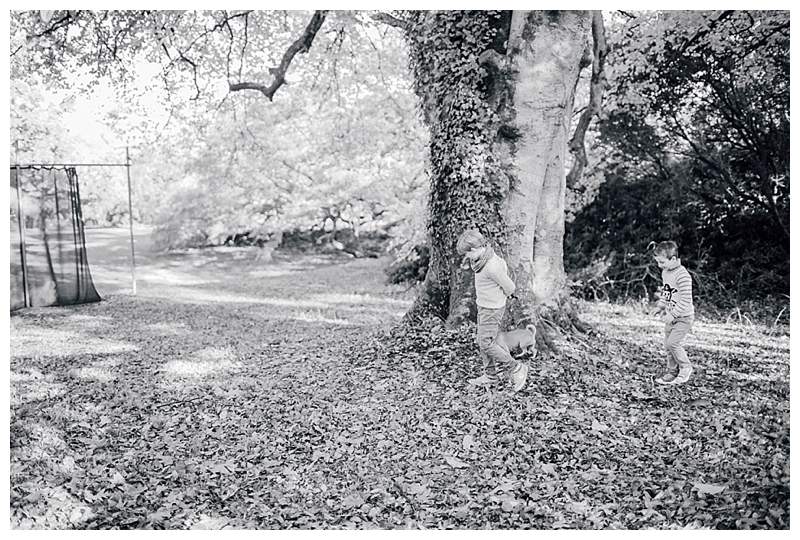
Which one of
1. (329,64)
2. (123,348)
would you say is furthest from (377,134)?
(123,348)

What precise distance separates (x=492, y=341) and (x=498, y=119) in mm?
1496

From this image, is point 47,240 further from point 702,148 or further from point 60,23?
point 702,148

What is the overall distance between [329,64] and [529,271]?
15.8 feet

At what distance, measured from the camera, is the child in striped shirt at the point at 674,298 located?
3.45 meters

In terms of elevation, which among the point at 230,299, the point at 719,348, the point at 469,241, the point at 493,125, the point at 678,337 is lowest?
the point at 230,299

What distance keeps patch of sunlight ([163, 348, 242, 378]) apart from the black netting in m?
3.41

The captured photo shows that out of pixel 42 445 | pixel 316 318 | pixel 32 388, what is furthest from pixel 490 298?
pixel 316 318

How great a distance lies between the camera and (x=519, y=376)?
12.6ft

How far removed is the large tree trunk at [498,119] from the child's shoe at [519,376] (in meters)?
0.59

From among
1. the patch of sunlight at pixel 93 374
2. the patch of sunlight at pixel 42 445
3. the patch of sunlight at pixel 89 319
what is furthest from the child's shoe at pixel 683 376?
the patch of sunlight at pixel 89 319

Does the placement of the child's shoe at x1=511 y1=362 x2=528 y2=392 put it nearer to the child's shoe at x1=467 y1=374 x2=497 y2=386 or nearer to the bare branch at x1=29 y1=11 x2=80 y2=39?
the child's shoe at x1=467 y1=374 x2=497 y2=386

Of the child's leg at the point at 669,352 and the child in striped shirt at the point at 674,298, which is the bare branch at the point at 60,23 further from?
the child's leg at the point at 669,352

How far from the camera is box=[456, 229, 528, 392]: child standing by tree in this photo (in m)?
3.72

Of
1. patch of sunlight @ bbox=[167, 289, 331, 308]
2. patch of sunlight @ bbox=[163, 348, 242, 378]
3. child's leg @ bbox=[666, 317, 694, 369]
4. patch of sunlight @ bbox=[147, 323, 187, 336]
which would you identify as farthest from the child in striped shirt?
patch of sunlight @ bbox=[167, 289, 331, 308]
